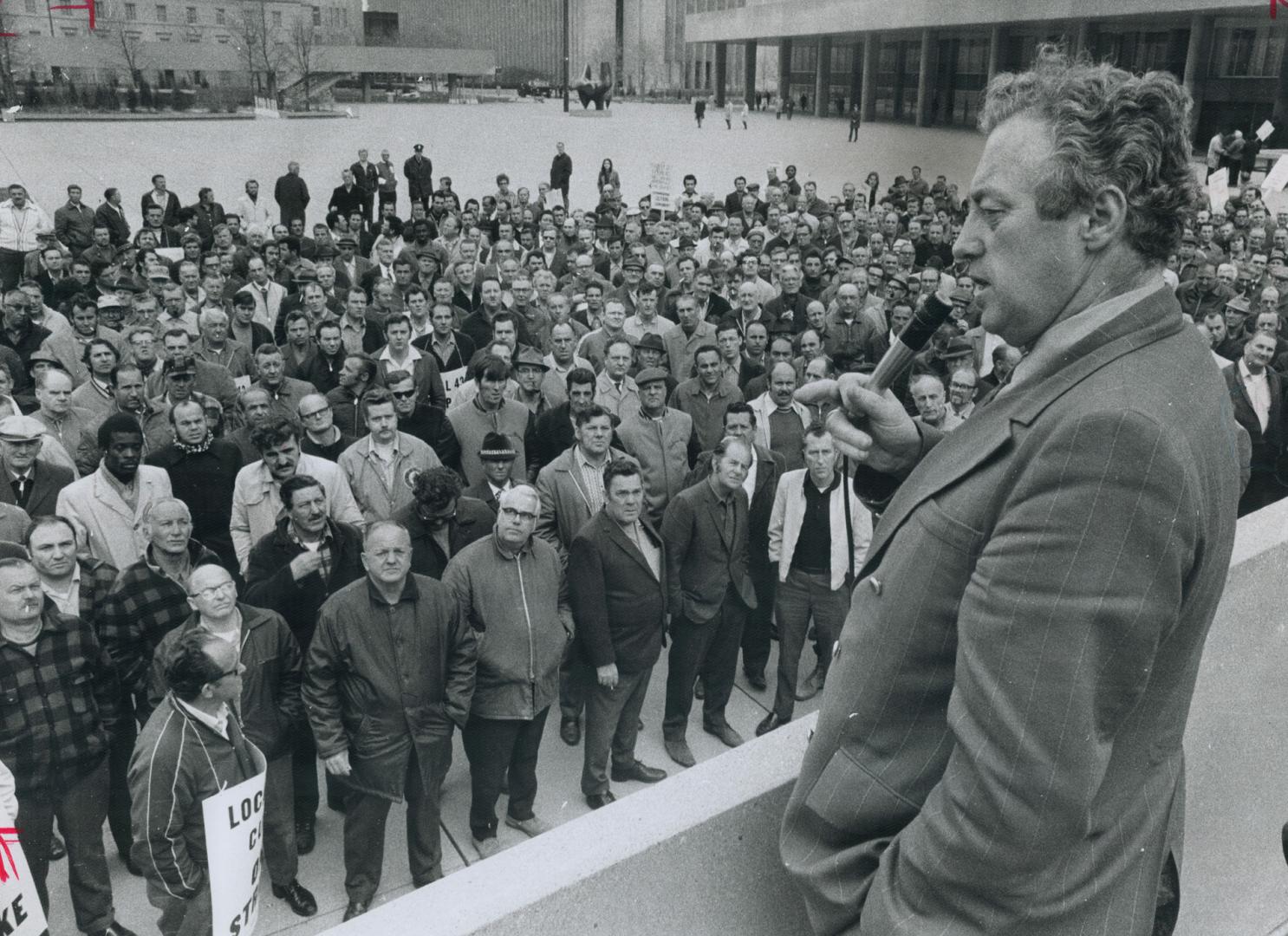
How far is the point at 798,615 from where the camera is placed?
241 inches

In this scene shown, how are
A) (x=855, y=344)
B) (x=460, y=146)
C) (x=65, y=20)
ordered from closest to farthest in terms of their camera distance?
(x=855, y=344) → (x=460, y=146) → (x=65, y=20)

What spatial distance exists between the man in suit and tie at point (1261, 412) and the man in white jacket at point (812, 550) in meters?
3.33

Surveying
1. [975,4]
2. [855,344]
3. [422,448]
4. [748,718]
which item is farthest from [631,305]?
[975,4]

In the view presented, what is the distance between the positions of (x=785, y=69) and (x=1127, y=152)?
49.0 m

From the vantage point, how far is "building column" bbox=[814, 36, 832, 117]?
4219 centimetres

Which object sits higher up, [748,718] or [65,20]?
[65,20]

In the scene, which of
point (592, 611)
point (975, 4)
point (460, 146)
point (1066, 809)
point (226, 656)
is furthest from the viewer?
point (460, 146)

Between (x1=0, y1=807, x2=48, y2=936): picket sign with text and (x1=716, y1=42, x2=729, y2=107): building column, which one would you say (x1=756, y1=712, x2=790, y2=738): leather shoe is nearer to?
(x1=0, y1=807, x2=48, y2=936): picket sign with text

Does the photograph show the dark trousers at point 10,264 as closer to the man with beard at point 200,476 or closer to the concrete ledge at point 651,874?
the man with beard at point 200,476

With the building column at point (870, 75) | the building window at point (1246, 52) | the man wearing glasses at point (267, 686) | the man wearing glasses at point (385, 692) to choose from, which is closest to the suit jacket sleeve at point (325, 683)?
the man wearing glasses at point (385, 692)

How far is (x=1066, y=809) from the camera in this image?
99cm

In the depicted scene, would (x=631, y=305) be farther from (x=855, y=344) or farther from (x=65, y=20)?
(x=65, y=20)

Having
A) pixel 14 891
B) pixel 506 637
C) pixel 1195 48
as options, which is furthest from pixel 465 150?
pixel 14 891

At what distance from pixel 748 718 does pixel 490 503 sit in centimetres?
203
